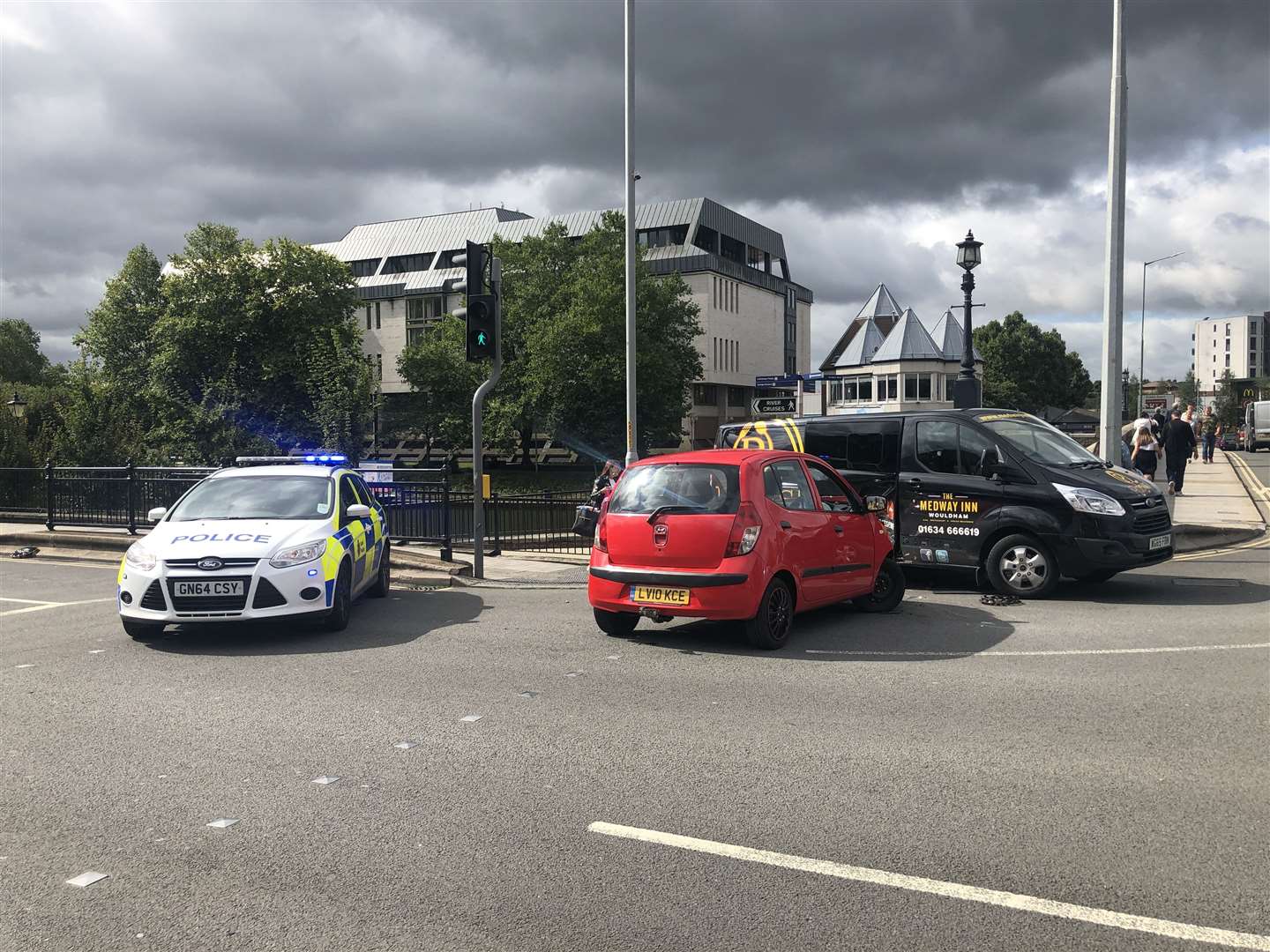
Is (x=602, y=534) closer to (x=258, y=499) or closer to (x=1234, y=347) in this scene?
(x=258, y=499)

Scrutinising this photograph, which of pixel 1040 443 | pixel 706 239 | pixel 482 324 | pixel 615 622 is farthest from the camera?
pixel 706 239

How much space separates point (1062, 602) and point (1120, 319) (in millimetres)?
6884

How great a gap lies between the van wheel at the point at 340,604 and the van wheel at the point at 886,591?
4.86 metres

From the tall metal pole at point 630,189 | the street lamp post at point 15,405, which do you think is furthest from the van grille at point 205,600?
the street lamp post at point 15,405

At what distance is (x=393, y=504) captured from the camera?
15.8m

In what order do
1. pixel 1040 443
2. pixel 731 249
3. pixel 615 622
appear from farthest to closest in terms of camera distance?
pixel 731 249, pixel 1040 443, pixel 615 622

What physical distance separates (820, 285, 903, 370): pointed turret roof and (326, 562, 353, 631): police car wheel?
82.0 metres

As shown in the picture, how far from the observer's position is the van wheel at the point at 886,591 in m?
10.1

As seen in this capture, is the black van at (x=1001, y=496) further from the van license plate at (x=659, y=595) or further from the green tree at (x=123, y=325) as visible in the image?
the green tree at (x=123, y=325)

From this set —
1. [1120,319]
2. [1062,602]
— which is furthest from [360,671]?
[1120,319]

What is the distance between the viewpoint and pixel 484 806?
4605 millimetres

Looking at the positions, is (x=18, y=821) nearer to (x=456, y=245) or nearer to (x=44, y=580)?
(x=44, y=580)

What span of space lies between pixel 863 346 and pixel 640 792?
8528cm

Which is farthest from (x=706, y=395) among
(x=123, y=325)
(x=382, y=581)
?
(x=382, y=581)
